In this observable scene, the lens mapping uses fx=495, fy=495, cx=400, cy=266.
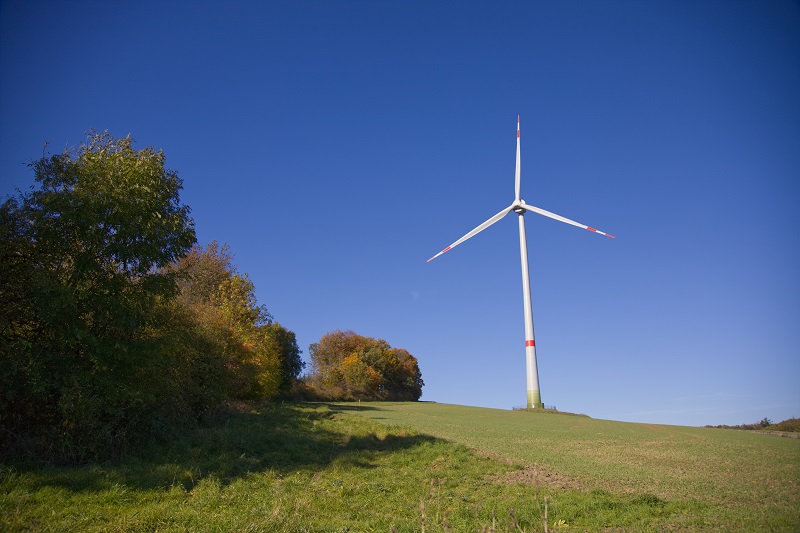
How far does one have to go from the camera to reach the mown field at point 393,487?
14.1 m

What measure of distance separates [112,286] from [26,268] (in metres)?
3.38

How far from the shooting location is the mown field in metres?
14.1

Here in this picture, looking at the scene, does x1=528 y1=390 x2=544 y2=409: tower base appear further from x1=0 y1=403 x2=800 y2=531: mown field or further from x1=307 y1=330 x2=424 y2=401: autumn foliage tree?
x1=0 y1=403 x2=800 y2=531: mown field

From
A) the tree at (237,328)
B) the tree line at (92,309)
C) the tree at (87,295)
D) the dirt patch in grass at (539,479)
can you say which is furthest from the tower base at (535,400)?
the tree at (87,295)

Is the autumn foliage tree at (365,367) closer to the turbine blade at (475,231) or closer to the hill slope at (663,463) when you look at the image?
the turbine blade at (475,231)

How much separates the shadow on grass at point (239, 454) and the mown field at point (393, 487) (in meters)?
0.10

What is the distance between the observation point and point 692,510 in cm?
1558

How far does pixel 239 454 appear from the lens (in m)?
23.5

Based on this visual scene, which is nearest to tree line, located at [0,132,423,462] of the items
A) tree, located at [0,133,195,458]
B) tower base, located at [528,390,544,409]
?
tree, located at [0,133,195,458]

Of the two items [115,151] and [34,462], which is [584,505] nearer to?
[34,462]

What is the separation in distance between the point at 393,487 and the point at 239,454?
8173 mm

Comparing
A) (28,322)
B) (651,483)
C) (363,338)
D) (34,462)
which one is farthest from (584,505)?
(363,338)

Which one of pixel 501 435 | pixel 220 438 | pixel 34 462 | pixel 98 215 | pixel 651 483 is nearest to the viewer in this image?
pixel 34 462

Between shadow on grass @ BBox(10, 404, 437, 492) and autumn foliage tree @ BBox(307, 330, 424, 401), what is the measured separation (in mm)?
61089
